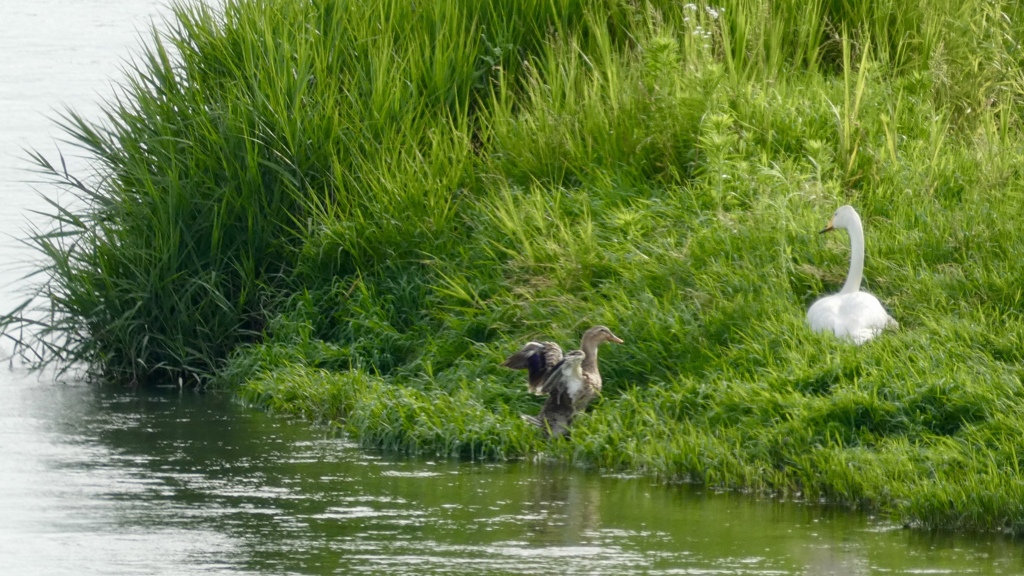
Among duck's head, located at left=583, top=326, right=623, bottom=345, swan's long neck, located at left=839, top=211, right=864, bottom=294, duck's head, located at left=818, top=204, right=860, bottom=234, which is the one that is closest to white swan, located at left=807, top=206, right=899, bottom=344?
swan's long neck, located at left=839, top=211, right=864, bottom=294

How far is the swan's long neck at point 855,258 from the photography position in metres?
9.15

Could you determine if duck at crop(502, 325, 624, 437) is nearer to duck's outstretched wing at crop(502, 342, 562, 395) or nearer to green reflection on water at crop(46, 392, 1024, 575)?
duck's outstretched wing at crop(502, 342, 562, 395)

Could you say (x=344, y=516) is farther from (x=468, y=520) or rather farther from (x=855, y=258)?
(x=855, y=258)

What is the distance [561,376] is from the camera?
339 inches

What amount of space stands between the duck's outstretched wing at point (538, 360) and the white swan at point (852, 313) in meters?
1.42

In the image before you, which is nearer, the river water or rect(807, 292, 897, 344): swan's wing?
the river water

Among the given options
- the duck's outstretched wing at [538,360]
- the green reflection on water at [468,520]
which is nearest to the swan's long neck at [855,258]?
the duck's outstretched wing at [538,360]

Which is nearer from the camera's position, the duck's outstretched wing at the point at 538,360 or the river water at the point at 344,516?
the river water at the point at 344,516

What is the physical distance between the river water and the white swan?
4.78ft

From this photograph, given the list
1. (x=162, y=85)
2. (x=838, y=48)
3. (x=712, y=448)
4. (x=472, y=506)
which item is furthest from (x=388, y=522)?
(x=838, y=48)

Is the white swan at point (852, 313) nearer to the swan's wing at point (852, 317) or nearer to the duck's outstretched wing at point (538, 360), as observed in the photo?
the swan's wing at point (852, 317)

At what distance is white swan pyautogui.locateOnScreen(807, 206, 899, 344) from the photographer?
343 inches

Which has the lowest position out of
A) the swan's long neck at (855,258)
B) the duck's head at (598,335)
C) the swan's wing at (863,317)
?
the duck's head at (598,335)

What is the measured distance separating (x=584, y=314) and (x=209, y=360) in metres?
2.83
